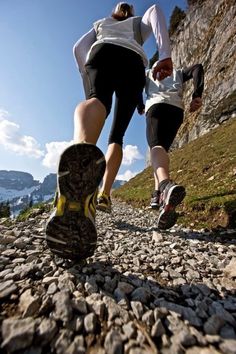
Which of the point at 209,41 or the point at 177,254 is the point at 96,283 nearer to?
the point at 177,254

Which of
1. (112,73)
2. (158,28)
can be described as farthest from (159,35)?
(112,73)

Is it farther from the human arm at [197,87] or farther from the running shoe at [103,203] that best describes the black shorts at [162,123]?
the running shoe at [103,203]

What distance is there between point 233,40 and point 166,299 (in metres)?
44.2

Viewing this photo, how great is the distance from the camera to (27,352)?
1.23 m

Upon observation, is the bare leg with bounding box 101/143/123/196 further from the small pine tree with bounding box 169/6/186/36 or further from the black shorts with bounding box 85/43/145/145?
the small pine tree with bounding box 169/6/186/36

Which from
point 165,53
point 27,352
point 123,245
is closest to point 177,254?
→ point 123,245

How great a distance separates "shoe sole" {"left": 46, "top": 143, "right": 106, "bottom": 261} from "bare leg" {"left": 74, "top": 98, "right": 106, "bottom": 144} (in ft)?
1.58

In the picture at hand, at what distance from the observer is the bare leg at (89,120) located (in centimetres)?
270

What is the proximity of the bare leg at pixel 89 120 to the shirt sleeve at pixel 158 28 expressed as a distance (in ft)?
3.82

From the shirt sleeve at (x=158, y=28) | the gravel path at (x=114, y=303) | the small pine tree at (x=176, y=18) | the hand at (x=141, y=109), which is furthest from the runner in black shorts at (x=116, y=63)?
the small pine tree at (x=176, y=18)

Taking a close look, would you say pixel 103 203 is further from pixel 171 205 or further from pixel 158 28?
pixel 158 28

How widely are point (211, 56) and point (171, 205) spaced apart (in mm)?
47975

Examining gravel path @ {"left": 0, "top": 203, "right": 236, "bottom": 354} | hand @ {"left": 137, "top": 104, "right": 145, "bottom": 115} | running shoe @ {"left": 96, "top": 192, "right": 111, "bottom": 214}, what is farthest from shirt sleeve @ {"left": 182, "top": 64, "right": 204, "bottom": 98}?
gravel path @ {"left": 0, "top": 203, "right": 236, "bottom": 354}

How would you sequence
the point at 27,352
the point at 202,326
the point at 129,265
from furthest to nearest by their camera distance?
1. the point at 129,265
2. the point at 202,326
3. the point at 27,352
